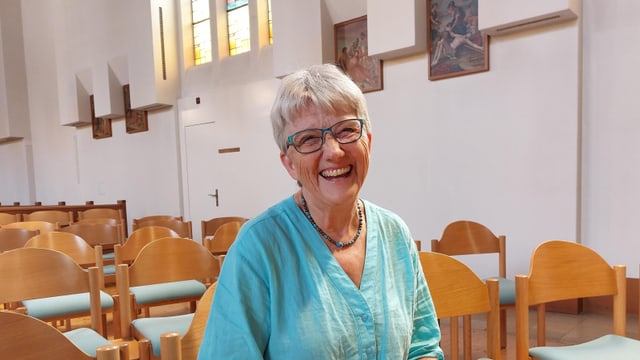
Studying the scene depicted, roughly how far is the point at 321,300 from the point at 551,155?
3760 millimetres

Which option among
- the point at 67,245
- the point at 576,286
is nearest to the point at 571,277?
the point at 576,286

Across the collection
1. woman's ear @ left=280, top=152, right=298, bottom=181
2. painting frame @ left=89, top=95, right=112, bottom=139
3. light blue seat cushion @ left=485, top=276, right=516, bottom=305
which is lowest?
light blue seat cushion @ left=485, top=276, right=516, bottom=305

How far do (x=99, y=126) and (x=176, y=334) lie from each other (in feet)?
33.9

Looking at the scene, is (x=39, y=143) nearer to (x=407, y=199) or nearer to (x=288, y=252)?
(x=407, y=199)

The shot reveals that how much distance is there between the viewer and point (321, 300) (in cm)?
115

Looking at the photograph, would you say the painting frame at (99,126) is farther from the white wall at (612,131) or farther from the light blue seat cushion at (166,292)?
the white wall at (612,131)

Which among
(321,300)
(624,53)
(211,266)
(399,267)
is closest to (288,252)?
(321,300)

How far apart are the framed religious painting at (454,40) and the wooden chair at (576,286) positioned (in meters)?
2.85

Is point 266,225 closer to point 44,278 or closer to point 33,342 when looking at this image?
point 33,342

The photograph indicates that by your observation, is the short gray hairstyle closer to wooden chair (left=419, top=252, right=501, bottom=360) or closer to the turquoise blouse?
the turquoise blouse

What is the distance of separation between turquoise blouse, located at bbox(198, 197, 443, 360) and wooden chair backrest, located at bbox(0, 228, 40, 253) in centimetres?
394

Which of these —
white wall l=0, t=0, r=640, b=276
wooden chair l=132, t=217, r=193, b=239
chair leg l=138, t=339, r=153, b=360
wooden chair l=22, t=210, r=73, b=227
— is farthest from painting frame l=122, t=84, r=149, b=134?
chair leg l=138, t=339, r=153, b=360

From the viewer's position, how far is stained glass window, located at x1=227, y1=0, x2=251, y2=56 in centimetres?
753

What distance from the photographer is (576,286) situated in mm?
2189
